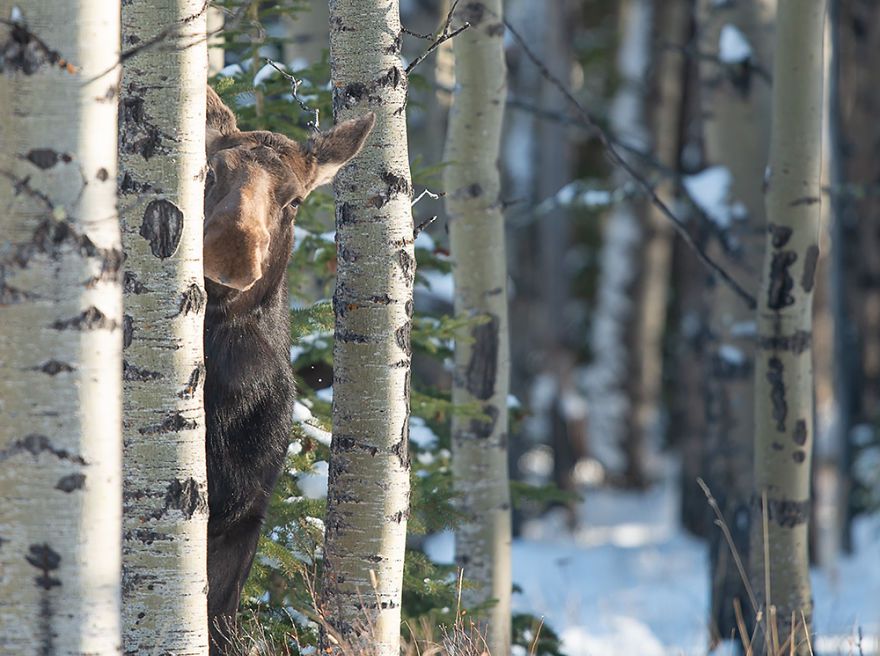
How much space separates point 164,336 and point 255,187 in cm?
101

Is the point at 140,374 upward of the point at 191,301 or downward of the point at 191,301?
downward

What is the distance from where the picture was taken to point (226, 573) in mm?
4062

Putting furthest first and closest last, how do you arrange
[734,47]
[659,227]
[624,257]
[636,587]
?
1. [624,257]
2. [659,227]
3. [636,587]
4. [734,47]

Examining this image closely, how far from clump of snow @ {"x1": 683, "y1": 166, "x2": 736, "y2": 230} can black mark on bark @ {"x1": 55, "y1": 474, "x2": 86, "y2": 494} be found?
6059mm

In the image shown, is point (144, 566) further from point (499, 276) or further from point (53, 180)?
point (499, 276)

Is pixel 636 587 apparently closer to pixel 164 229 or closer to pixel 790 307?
pixel 790 307

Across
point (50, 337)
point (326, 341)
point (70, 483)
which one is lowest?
point (70, 483)

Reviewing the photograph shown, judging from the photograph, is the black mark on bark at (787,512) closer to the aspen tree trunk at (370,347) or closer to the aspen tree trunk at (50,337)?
the aspen tree trunk at (370,347)

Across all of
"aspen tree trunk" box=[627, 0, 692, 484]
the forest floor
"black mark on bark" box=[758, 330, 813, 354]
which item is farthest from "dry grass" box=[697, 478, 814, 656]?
"aspen tree trunk" box=[627, 0, 692, 484]

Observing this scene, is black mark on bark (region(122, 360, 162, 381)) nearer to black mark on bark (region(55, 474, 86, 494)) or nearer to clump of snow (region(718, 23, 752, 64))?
black mark on bark (region(55, 474, 86, 494))

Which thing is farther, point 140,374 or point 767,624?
point 767,624

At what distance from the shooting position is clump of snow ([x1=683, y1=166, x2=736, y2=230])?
307 inches

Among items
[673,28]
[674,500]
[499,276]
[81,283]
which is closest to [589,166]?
[673,28]

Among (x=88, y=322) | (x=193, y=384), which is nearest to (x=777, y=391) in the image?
(x=193, y=384)
